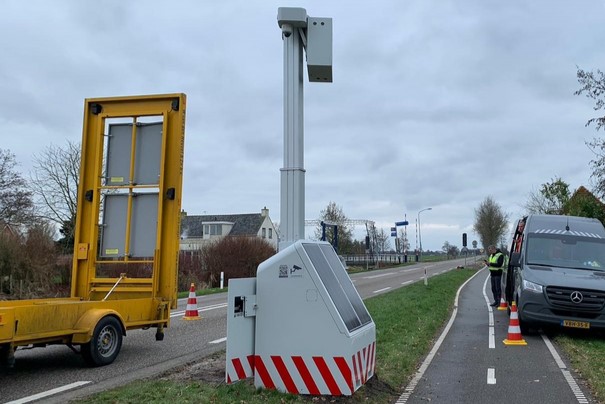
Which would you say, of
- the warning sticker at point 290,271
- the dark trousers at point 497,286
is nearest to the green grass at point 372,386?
the warning sticker at point 290,271

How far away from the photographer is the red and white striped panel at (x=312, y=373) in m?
5.73

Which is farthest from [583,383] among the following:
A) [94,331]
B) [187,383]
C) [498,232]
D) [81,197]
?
[498,232]

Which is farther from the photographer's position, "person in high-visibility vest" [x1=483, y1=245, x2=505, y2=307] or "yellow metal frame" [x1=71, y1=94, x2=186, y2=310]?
"person in high-visibility vest" [x1=483, y1=245, x2=505, y2=307]

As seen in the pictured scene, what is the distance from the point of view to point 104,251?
31.0ft

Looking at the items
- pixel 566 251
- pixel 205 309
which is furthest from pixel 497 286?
pixel 205 309

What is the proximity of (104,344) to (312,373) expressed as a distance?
3919 millimetres

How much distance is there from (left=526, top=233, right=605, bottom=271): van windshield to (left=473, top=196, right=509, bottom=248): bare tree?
2753 inches

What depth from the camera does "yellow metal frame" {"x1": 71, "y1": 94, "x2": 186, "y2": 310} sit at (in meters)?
9.05

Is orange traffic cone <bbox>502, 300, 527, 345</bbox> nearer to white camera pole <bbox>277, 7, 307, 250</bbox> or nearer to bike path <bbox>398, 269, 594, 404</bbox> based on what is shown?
bike path <bbox>398, 269, 594, 404</bbox>

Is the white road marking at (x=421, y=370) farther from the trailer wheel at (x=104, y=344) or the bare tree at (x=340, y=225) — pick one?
the bare tree at (x=340, y=225)

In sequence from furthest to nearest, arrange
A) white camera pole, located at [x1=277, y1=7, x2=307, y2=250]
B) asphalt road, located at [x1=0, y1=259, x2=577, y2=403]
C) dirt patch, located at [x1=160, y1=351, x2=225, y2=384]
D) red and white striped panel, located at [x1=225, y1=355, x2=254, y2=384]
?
1. dirt patch, located at [x1=160, y1=351, x2=225, y2=384]
2. asphalt road, located at [x1=0, y1=259, x2=577, y2=403]
3. white camera pole, located at [x1=277, y1=7, x2=307, y2=250]
4. red and white striped panel, located at [x1=225, y1=355, x2=254, y2=384]

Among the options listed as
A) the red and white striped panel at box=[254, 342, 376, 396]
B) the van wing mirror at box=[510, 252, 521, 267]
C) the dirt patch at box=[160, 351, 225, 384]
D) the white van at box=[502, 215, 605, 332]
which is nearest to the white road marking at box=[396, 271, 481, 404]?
the red and white striped panel at box=[254, 342, 376, 396]

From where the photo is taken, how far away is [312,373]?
585cm

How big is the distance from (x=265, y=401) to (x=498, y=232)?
81191 mm
